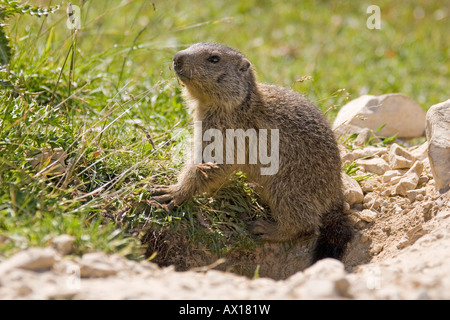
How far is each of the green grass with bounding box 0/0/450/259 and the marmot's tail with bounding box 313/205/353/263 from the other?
1.74ft

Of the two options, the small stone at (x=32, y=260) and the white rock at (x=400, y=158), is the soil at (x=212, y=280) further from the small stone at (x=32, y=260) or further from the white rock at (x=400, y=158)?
the white rock at (x=400, y=158)

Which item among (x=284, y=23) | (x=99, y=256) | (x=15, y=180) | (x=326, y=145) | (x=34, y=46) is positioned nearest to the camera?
(x=99, y=256)

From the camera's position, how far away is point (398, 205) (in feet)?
16.3

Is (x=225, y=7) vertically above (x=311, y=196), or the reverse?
(x=225, y=7)

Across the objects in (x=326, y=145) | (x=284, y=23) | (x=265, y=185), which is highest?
(x=284, y=23)

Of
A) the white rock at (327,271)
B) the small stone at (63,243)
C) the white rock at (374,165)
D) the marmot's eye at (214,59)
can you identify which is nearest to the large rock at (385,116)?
the white rock at (374,165)

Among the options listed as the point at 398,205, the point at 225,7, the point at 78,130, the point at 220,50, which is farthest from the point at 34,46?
the point at 225,7

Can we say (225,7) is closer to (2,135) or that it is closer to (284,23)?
(284,23)

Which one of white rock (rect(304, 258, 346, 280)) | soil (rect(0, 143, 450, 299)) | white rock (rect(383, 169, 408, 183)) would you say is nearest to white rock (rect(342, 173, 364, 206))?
white rock (rect(383, 169, 408, 183))

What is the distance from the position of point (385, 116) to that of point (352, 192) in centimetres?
127

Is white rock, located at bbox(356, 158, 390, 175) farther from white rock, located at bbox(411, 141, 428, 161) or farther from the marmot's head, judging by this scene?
the marmot's head

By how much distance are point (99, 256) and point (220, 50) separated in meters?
2.39

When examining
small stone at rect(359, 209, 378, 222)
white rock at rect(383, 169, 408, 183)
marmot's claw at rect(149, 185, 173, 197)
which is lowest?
small stone at rect(359, 209, 378, 222)

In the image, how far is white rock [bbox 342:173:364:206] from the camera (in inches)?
202
